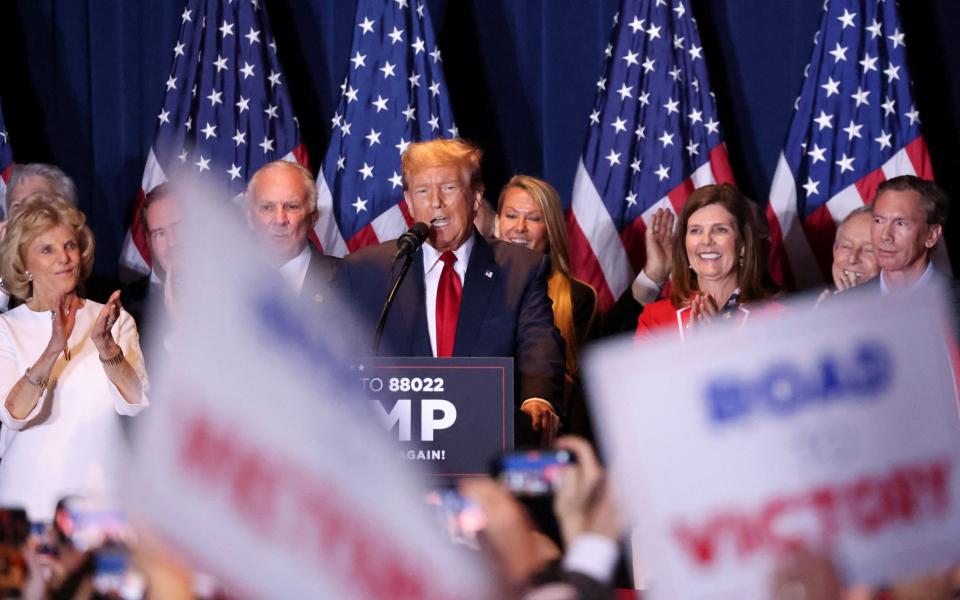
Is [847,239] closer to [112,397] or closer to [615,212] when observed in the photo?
[615,212]

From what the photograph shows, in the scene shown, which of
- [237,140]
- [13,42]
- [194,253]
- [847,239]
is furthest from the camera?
[13,42]

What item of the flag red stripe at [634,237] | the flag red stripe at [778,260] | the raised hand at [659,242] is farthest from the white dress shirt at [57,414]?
the flag red stripe at [778,260]

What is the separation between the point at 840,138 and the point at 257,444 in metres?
4.19

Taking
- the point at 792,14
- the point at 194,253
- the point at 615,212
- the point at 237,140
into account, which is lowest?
the point at 194,253

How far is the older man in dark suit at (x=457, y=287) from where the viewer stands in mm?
3107

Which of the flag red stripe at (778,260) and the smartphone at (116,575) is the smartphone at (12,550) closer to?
the smartphone at (116,575)

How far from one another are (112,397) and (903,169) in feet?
10.1

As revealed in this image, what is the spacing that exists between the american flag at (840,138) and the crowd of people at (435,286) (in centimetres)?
52

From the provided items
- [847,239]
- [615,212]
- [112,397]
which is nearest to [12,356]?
[112,397]

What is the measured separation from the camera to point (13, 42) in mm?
5574

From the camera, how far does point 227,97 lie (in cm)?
517

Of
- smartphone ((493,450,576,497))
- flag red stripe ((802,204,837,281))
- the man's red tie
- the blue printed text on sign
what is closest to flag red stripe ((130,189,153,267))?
the man's red tie

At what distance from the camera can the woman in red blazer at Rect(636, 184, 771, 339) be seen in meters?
3.76

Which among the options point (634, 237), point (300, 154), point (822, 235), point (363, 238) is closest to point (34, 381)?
point (363, 238)
